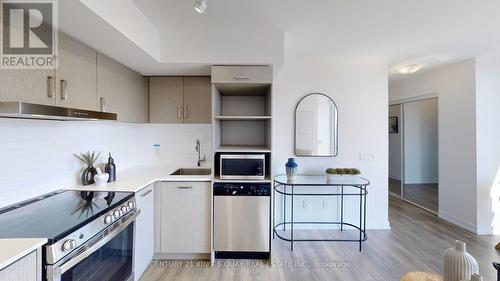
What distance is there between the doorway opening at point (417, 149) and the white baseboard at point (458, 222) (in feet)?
2.54

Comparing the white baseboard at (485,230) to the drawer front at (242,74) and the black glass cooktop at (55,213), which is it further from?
the black glass cooktop at (55,213)

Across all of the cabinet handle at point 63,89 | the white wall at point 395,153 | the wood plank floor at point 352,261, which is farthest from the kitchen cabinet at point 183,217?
the white wall at point 395,153

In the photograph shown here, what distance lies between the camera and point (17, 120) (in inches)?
72.2

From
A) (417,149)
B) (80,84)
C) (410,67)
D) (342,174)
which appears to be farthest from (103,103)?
(417,149)

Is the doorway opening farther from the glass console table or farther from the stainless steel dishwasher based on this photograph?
the stainless steel dishwasher

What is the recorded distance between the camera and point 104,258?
68.1 inches

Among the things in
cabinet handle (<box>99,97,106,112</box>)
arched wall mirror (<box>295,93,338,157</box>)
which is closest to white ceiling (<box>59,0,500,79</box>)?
cabinet handle (<box>99,97,106,112</box>)

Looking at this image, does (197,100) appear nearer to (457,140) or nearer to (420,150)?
(457,140)

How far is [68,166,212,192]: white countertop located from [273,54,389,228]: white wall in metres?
1.48

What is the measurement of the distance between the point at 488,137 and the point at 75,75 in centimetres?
500

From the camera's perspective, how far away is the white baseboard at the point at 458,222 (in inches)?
140

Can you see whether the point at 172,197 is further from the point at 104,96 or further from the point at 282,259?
the point at 282,259

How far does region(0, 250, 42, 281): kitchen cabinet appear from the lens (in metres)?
1.06

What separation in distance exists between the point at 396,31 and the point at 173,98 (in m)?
2.70
